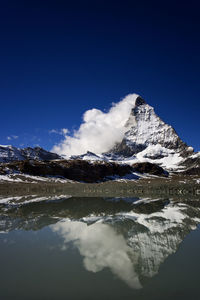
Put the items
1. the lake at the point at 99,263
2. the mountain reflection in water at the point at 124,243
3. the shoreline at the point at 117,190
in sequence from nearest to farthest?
the lake at the point at 99,263 → the mountain reflection in water at the point at 124,243 → the shoreline at the point at 117,190

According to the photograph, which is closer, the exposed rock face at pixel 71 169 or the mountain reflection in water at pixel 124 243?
the mountain reflection in water at pixel 124 243

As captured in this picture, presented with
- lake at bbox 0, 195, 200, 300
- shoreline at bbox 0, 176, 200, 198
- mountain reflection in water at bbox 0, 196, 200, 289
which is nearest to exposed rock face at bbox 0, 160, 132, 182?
shoreline at bbox 0, 176, 200, 198

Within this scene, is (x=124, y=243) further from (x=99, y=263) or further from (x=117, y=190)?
(x=117, y=190)

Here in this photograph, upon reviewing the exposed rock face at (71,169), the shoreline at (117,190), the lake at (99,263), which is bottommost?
the lake at (99,263)

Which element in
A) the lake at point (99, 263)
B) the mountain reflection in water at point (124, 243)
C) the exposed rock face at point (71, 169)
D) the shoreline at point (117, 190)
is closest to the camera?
the lake at point (99, 263)

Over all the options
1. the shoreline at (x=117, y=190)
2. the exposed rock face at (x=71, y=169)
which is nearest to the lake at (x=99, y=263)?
the shoreline at (x=117, y=190)

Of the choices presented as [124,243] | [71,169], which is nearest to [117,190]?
[124,243]

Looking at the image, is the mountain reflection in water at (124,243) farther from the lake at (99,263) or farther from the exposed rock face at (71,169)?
the exposed rock face at (71,169)

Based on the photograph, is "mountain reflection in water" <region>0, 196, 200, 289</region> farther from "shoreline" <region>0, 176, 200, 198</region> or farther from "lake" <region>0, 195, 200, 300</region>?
"shoreline" <region>0, 176, 200, 198</region>

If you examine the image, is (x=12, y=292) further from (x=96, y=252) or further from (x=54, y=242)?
(x=54, y=242)

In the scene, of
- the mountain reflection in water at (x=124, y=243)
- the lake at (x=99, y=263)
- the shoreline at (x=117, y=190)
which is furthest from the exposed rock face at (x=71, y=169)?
the lake at (x=99, y=263)

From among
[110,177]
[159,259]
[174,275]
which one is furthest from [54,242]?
[110,177]

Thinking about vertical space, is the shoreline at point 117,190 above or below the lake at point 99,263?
above

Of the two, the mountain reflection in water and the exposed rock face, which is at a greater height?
the exposed rock face
